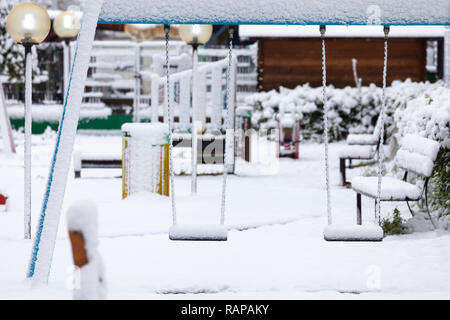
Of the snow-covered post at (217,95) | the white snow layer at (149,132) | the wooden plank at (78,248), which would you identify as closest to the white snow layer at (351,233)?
the wooden plank at (78,248)

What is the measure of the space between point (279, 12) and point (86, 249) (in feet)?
11.0

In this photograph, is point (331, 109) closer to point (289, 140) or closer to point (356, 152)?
point (289, 140)

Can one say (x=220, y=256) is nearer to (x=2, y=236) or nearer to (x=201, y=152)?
(x=2, y=236)

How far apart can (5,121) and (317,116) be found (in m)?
6.81

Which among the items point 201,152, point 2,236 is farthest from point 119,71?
point 2,236

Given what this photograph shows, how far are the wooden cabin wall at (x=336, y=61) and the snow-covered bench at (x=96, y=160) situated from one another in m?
8.96

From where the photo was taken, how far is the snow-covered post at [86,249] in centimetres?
239

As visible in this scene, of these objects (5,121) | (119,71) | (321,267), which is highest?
(119,71)

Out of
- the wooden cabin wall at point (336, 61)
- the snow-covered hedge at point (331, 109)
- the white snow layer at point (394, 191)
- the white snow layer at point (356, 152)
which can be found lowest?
the white snow layer at point (394, 191)

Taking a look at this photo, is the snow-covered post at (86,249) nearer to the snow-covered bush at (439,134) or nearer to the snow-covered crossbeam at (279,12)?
the snow-covered crossbeam at (279,12)

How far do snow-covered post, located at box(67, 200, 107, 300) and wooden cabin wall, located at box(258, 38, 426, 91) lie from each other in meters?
16.1
